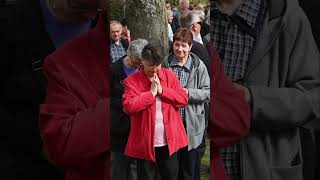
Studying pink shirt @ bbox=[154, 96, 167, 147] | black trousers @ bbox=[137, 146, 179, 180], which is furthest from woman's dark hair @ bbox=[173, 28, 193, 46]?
black trousers @ bbox=[137, 146, 179, 180]

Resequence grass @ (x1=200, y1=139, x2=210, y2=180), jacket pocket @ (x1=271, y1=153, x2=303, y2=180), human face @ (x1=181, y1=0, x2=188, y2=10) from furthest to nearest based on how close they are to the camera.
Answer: jacket pocket @ (x1=271, y1=153, x2=303, y2=180), grass @ (x1=200, y1=139, x2=210, y2=180), human face @ (x1=181, y1=0, x2=188, y2=10)

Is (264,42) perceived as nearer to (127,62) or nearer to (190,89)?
(190,89)

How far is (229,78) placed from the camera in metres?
1.62

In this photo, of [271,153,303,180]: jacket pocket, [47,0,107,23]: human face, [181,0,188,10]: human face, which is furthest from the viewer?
[271,153,303,180]: jacket pocket

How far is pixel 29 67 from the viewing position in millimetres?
1664

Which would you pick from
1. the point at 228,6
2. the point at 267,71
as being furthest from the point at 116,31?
the point at 267,71

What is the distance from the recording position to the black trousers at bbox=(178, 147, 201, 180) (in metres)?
1.43

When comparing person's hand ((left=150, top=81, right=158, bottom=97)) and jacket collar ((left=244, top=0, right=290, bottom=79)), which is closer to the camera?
person's hand ((left=150, top=81, right=158, bottom=97))

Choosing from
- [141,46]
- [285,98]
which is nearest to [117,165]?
[141,46]

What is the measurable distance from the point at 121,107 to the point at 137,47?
0.19 meters

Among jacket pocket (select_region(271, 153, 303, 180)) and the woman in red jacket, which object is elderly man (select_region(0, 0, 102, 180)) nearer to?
the woman in red jacket

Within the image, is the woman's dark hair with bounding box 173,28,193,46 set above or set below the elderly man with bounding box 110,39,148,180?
above

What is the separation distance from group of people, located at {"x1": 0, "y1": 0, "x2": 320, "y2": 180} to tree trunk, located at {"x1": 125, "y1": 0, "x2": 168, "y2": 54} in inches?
1.5

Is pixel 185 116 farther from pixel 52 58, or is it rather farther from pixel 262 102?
pixel 52 58
